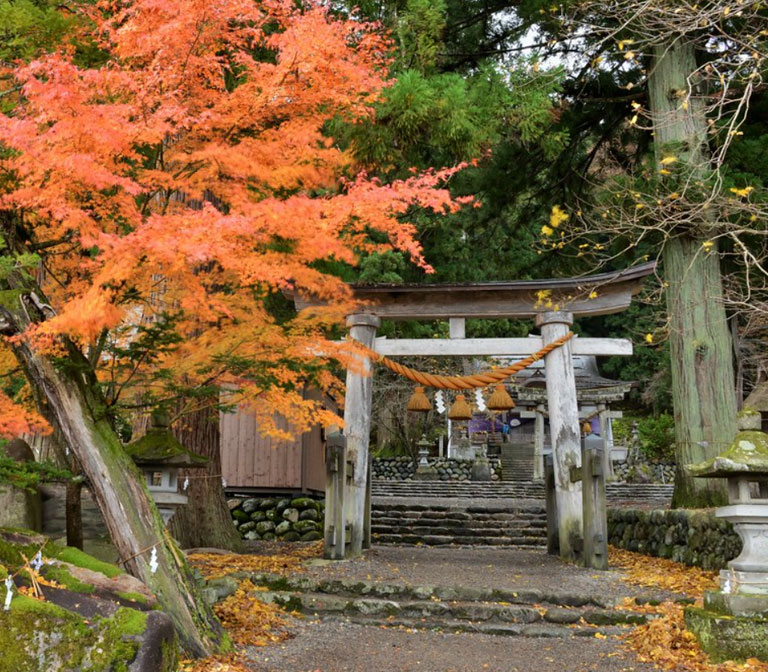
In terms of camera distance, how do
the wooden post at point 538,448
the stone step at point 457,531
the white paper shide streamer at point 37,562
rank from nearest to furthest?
the white paper shide streamer at point 37,562, the stone step at point 457,531, the wooden post at point 538,448

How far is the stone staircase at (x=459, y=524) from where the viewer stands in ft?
45.5

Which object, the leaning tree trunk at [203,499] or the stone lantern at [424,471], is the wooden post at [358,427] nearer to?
the leaning tree trunk at [203,499]

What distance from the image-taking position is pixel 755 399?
21.0 metres

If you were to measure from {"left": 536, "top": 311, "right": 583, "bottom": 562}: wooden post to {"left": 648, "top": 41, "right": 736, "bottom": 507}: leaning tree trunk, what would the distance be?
4.84 ft

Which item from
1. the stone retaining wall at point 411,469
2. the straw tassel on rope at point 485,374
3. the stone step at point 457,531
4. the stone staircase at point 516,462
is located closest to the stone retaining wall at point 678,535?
the stone step at point 457,531

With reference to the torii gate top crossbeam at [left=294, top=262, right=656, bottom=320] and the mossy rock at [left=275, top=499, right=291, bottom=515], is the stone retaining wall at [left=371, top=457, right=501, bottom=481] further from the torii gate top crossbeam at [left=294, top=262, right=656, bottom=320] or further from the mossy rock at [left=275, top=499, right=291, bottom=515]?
the torii gate top crossbeam at [left=294, top=262, right=656, bottom=320]

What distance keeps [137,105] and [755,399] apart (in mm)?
20145

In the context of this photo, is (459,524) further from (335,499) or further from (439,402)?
(439,402)

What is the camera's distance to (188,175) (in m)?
6.89

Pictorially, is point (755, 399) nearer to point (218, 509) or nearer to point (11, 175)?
point (218, 509)

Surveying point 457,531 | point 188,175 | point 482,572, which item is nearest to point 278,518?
point 457,531

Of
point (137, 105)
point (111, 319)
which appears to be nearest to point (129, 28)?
point (137, 105)

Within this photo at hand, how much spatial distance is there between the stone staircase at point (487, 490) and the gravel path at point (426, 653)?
551 inches

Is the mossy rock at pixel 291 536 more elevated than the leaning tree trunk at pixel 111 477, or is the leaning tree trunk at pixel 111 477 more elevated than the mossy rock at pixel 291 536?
the leaning tree trunk at pixel 111 477
